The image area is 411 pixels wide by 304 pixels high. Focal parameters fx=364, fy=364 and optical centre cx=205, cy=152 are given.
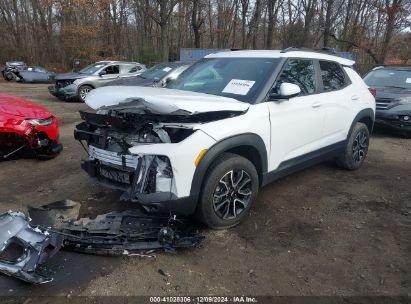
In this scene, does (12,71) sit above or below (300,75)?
below

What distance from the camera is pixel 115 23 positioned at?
3309cm

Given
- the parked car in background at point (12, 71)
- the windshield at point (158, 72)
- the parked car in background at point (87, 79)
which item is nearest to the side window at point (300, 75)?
the windshield at point (158, 72)

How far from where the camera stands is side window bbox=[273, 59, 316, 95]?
4.16 metres

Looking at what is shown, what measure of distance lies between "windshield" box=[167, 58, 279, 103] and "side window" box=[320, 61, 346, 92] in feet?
3.29

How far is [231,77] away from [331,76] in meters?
1.63

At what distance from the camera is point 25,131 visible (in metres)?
5.49

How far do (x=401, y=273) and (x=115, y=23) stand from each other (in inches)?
1339

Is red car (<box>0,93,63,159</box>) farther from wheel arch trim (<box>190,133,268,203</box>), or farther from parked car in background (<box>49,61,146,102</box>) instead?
parked car in background (<box>49,61,146,102</box>)

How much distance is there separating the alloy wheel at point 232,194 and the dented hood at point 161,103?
669 millimetres

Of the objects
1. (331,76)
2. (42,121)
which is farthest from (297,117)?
(42,121)

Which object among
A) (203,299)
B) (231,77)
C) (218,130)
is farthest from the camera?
(231,77)

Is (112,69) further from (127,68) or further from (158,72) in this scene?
(158,72)

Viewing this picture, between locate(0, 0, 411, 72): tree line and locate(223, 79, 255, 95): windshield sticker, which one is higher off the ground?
locate(0, 0, 411, 72): tree line

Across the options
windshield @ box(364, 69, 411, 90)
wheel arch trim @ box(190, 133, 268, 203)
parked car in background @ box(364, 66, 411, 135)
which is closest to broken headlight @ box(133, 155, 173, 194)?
wheel arch trim @ box(190, 133, 268, 203)
